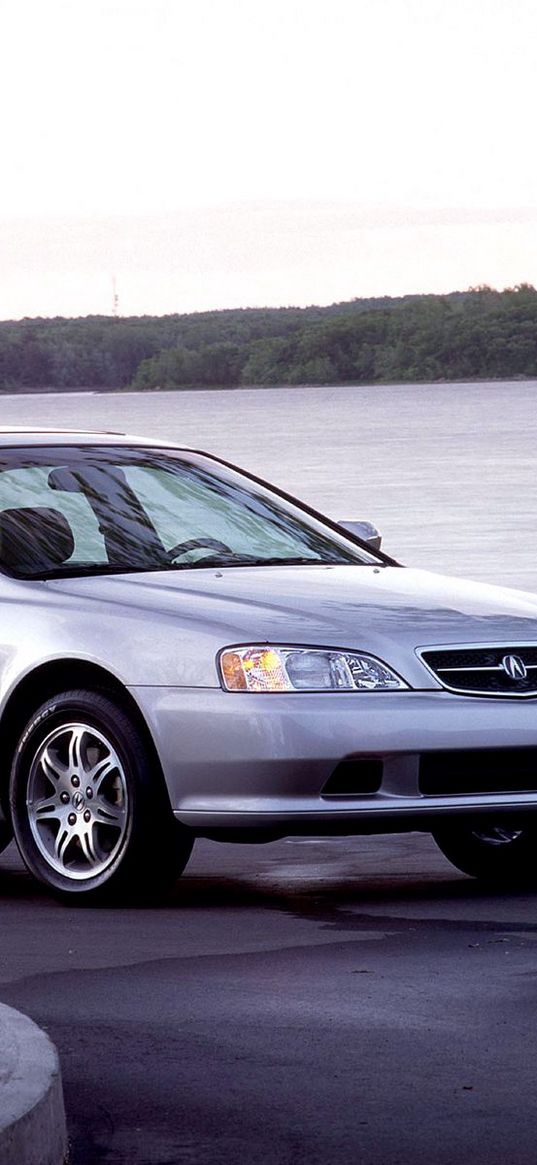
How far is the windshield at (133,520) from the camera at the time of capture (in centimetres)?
853

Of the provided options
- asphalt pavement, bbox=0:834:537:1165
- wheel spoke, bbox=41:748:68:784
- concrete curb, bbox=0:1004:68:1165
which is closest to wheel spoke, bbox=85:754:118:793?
wheel spoke, bbox=41:748:68:784

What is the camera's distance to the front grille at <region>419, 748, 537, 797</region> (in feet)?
25.1

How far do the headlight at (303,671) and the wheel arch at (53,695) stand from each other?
38 centimetres

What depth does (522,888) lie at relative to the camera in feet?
27.1

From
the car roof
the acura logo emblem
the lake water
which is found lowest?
the lake water

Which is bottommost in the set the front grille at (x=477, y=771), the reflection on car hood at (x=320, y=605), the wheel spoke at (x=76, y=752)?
the front grille at (x=477, y=771)

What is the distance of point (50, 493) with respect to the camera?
8828 mm

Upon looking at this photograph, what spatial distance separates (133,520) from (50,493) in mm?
318

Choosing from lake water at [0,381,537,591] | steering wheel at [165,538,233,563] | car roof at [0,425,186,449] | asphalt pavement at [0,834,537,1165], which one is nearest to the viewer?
asphalt pavement at [0,834,537,1165]

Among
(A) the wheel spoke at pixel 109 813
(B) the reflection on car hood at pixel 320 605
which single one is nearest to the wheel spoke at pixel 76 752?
(A) the wheel spoke at pixel 109 813

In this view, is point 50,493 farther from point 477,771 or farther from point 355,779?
point 477,771

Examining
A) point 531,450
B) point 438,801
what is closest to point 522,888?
point 438,801

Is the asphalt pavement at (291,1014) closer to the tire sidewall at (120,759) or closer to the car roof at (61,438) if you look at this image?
the tire sidewall at (120,759)

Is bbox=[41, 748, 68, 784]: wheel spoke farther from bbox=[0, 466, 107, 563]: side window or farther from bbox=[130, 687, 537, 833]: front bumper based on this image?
bbox=[0, 466, 107, 563]: side window
